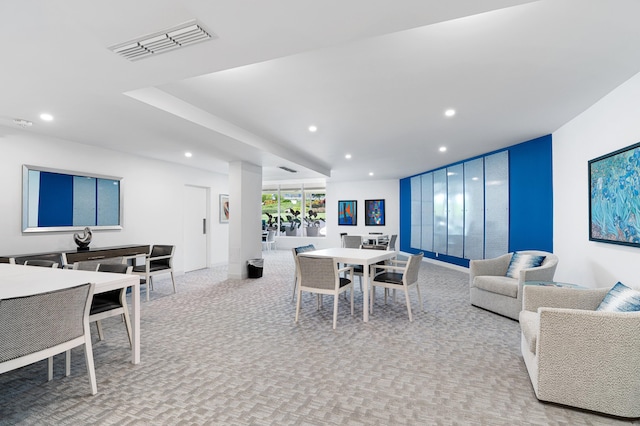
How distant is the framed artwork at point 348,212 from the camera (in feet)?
39.1

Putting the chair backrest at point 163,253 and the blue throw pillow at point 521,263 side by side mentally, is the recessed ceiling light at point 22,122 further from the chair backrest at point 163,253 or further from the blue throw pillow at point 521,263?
the blue throw pillow at point 521,263

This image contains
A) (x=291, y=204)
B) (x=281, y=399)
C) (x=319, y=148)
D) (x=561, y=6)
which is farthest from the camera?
(x=291, y=204)

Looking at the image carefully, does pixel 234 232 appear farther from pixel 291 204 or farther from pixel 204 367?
pixel 291 204

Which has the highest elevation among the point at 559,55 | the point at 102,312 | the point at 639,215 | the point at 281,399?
the point at 559,55

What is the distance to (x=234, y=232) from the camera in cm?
674

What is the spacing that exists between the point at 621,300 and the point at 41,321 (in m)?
4.09

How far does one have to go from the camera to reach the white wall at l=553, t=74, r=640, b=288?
3.29 m

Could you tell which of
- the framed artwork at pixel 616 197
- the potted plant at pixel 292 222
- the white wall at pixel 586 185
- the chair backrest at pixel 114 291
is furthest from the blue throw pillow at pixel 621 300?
the potted plant at pixel 292 222

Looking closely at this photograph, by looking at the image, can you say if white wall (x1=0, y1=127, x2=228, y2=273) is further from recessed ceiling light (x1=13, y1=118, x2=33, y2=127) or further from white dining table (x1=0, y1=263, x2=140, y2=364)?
white dining table (x1=0, y1=263, x2=140, y2=364)

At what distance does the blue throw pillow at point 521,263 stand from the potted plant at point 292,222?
30.1 ft

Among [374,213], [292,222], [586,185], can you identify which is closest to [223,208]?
[292,222]

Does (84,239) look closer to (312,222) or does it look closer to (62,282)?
(62,282)

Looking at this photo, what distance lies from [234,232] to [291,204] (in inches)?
261

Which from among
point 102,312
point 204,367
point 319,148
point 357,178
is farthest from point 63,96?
point 357,178
